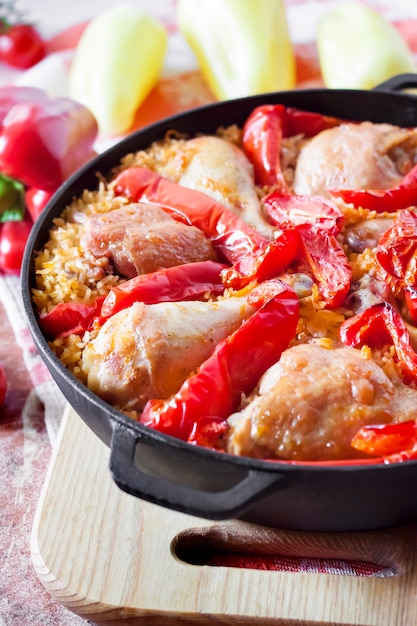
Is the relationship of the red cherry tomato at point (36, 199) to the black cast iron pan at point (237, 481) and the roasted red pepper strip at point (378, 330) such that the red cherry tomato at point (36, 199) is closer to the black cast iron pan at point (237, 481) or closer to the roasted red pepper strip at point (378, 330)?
the black cast iron pan at point (237, 481)

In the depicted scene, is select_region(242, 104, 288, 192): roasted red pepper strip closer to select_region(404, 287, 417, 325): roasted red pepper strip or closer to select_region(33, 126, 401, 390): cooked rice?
select_region(33, 126, 401, 390): cooked rice

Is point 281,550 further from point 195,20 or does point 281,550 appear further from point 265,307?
point 195,20

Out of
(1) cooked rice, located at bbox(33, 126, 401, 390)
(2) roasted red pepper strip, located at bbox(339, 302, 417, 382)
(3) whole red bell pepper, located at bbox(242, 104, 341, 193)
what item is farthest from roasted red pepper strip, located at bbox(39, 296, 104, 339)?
(3) whole red bell pepper, located at bbox(242, 104, 341, 193)

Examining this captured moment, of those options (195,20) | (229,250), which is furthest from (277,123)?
(195,20)

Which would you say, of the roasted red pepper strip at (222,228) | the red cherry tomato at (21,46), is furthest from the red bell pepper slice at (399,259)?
the red cherry tomato at (21,46)

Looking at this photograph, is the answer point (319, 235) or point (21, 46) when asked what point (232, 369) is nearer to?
point (319, 235)

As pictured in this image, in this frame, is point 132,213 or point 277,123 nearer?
point 132,213
